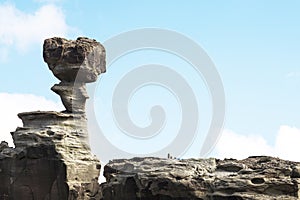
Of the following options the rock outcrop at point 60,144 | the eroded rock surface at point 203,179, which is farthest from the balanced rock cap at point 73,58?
the eroded rock surface at point 203,179

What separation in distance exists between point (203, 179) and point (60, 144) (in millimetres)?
9024

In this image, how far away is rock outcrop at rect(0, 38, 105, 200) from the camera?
91.2ft

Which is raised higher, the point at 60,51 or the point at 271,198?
the point at 60,51

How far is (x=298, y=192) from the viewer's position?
810 inches

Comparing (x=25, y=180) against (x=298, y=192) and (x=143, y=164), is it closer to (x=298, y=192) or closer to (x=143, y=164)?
(x=143, y=164)

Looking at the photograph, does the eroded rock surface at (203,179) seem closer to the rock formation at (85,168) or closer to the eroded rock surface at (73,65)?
the rock formation at (85,168)

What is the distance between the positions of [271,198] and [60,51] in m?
14.6

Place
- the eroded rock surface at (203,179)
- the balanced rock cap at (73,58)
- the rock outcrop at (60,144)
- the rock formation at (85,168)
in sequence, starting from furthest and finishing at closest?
the balanced rock cap at (73,58) < the rock outcrop at (60,144) < the rock formation at (85,168) < the eroded rock surface at (203,179)

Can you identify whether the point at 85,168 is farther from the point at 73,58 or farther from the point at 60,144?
the point at 73,58

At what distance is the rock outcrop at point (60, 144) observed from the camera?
91.2 feet

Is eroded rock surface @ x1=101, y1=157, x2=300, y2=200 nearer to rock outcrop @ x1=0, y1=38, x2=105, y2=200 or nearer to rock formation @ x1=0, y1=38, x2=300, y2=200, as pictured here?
rock formation @ x1=0, y1=38, x2=300, y2=200

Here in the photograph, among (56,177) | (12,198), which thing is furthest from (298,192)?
(12,198)

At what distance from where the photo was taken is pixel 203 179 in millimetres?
22438

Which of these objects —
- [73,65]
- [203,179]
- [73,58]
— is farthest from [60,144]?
[203,179]
